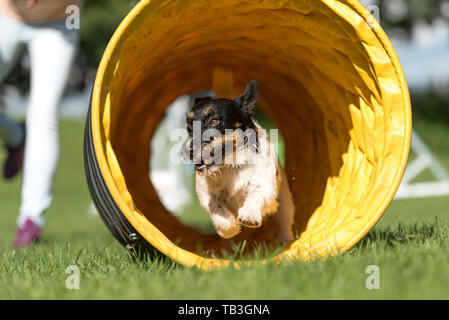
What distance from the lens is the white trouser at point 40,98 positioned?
3.65 m

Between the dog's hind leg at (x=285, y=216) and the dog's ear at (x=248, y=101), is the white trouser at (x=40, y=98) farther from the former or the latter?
the dog's hind leg at (x=285, y=216)

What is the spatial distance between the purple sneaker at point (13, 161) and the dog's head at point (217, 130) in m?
2.12

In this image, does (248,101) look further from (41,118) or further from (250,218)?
(41,118)

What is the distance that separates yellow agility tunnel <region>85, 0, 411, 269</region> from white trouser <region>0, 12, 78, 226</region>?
53 cm

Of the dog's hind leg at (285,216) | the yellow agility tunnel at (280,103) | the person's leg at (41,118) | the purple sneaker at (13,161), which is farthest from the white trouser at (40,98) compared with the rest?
the dog's hind leg at (285,216)

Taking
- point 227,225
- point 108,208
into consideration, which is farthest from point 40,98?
point 227,225

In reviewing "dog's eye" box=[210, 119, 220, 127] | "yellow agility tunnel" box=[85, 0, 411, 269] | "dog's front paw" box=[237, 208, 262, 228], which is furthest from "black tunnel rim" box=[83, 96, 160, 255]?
"dog's eye" box=[210, 119, 220, 127]

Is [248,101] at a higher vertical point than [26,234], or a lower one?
higher

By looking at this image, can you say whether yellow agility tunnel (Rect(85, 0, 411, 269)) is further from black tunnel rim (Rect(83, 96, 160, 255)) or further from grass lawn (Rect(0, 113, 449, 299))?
grass lawn (Rect(0, 113, 449, 299))

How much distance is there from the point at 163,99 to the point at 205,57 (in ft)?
2.44

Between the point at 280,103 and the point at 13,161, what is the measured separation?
2.81 meters

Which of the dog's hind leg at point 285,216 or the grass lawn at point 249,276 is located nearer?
the grass lawn at point 249,276

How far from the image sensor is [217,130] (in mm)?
3266
